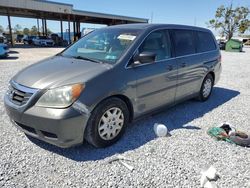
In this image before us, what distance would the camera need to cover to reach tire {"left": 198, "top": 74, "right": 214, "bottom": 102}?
16.6 ft

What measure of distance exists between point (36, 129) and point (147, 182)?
58.1 inches

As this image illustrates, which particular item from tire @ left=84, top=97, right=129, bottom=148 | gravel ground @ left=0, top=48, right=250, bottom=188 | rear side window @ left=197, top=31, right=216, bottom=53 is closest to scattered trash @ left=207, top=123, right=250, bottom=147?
gravel ground @ left=0, top=48, right=250, bottom=188

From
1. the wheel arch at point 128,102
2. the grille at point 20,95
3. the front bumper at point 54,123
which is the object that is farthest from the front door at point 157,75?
the grille at point 20,95

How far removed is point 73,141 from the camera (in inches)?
105

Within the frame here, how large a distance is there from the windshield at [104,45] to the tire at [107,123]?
0.64m

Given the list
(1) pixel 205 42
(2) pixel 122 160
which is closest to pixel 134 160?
(2) pixel 122 160

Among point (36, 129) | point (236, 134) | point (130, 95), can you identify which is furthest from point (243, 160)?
point (36, 129)

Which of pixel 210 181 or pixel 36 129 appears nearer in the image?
pixel 210 181

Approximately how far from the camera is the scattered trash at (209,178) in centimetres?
237

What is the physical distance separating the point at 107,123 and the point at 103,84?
1.87 ft

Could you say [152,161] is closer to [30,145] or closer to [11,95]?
[30,145]

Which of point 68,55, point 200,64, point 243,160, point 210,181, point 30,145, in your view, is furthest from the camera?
point 200,64

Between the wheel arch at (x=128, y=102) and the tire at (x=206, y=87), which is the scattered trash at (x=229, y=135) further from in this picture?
the tire at (x=206, y=87)

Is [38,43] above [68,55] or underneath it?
underneath
